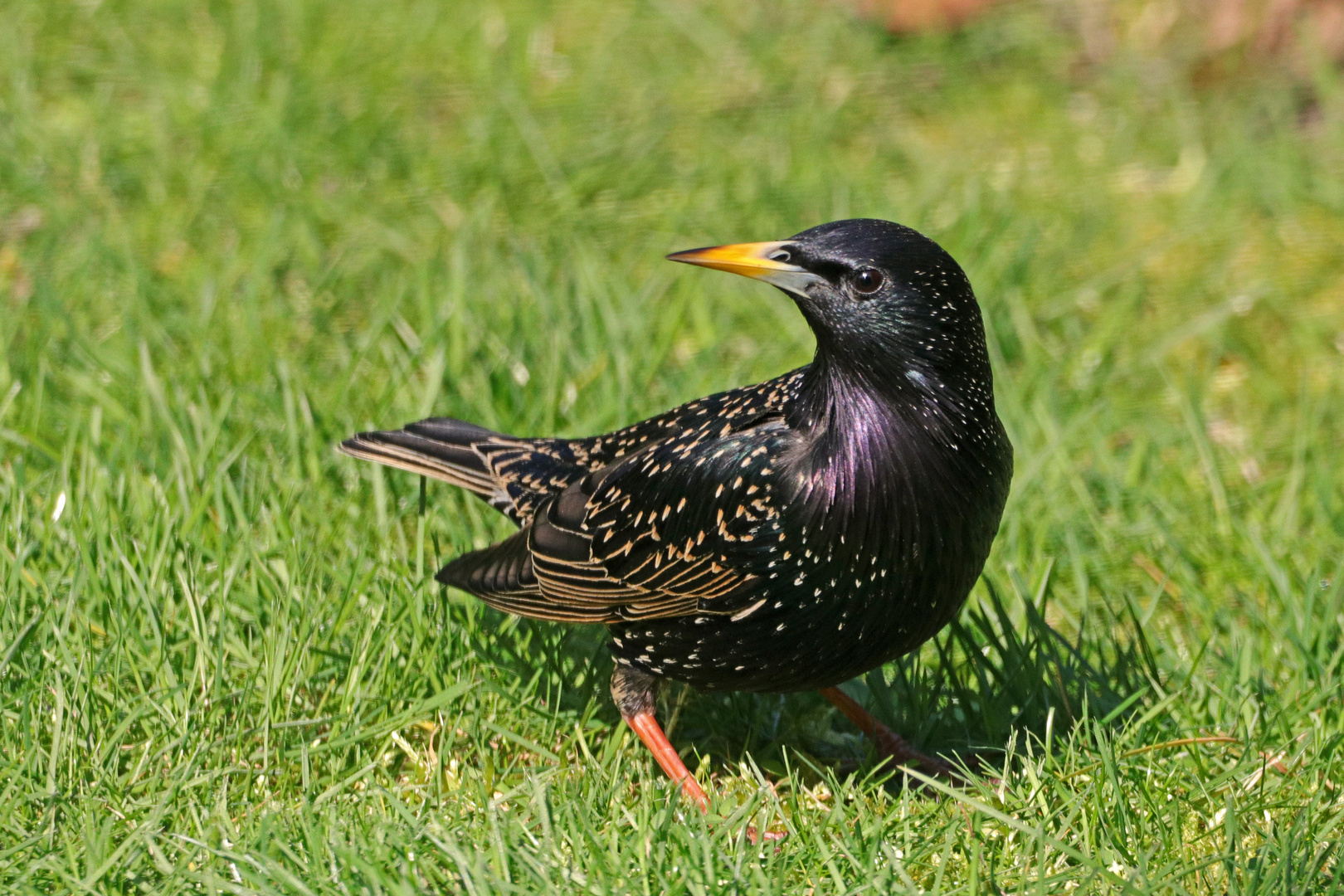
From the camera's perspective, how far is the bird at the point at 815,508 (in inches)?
123

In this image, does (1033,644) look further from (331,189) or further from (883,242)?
(331,189)

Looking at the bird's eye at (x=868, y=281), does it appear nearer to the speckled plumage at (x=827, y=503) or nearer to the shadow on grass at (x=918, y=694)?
the speckled plumage at (x=827, y=503)

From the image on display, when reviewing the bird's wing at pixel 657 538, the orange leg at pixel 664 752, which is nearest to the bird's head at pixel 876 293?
the bird's wing at pixel 657 538

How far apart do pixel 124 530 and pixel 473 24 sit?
372 centimetres

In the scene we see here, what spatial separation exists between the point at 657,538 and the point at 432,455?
0.82m

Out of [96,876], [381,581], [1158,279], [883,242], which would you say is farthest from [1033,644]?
[1158,279]

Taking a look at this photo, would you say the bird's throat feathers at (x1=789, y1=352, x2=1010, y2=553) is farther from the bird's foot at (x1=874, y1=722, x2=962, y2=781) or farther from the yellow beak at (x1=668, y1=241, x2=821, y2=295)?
the bird's foot at (x1=874, y1=722, x2=962, y2=781)

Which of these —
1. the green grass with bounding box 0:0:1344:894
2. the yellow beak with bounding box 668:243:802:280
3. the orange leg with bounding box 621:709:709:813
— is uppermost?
the yellow beak with bounding box 668:243:802:280

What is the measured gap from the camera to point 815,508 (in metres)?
3.15

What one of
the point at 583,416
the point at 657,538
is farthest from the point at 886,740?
the point at 583,416

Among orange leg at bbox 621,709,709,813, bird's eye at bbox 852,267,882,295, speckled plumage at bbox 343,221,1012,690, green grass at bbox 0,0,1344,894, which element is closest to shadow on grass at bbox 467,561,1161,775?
green grass at bbox 0,0,1344,894

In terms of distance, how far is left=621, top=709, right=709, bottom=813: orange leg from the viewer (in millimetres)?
3357

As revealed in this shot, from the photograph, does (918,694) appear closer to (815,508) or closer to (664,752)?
(664,752)

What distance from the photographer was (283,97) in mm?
6031
